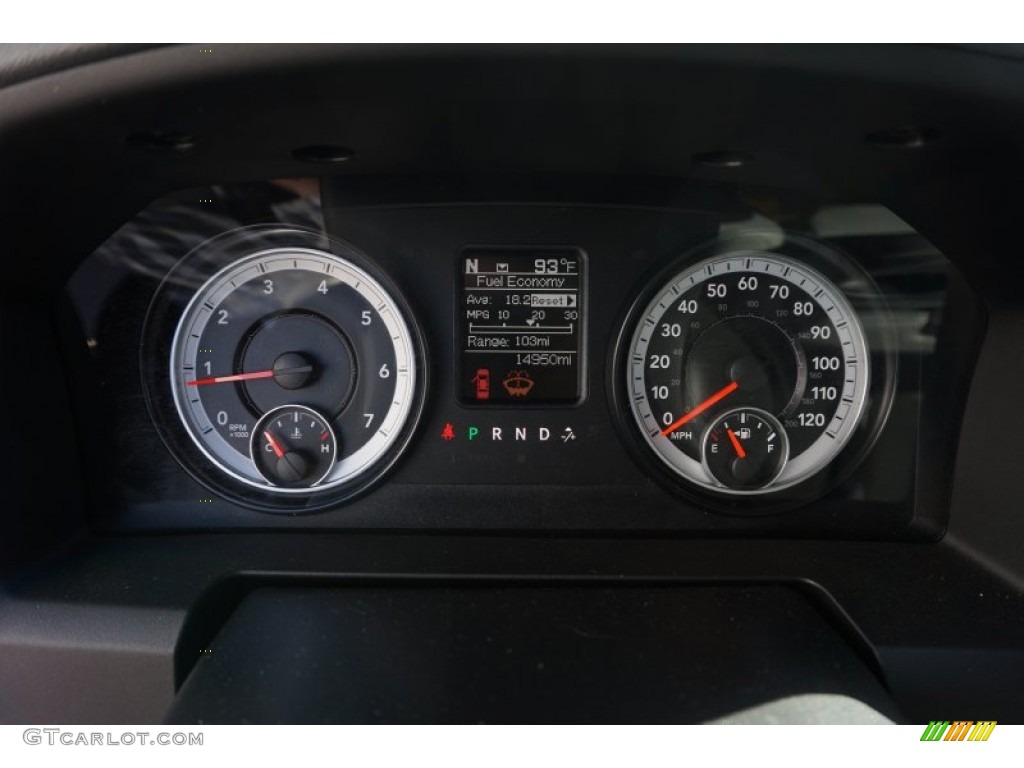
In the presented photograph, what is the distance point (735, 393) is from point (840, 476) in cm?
34

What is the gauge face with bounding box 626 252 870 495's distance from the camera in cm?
235

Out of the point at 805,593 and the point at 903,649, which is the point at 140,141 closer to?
the point at 805,593

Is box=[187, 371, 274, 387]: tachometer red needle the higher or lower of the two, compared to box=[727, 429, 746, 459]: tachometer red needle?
higher

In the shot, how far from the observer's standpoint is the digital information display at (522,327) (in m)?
Answer: 2.35

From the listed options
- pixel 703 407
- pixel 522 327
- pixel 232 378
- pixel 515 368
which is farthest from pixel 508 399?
pixel 232 378

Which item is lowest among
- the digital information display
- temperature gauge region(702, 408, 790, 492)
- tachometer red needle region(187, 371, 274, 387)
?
temperature gauge region(702, 408, 790, 492)

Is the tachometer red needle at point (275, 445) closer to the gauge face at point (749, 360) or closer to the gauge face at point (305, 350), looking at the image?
the gauge face at point (305, 350)

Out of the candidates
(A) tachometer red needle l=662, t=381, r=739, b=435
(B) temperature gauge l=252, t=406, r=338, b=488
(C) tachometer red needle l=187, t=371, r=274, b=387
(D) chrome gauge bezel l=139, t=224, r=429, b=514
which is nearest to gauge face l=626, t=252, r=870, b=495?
(A) tachometer red needle l=662, t=381, r=739, b=435

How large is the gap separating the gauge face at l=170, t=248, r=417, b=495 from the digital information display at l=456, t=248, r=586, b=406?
167 mm

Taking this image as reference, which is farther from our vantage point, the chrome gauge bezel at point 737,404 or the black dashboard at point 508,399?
the chrome gauge bezel at point 737,404

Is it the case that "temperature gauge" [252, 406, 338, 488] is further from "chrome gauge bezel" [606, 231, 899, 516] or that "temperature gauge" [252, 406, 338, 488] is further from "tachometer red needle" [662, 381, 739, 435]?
"tachometer red needle" [662, 381, 739, 435]

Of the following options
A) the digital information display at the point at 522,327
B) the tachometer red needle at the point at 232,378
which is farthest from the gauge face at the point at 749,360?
the tachometer red needle at the point at 232,378

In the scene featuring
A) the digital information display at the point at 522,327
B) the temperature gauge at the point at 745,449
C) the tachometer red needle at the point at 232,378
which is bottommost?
the temperature gauge at the point at 745,449

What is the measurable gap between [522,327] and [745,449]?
0.61m
